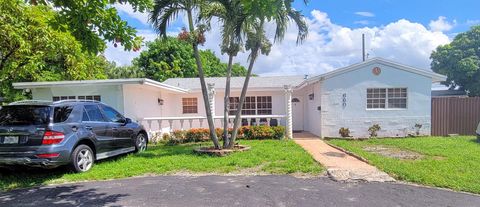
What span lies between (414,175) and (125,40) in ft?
20.9

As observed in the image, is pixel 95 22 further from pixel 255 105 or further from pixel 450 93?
pixel 450 93

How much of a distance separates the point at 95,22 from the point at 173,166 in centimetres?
382

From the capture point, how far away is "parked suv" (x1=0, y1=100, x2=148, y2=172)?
6.52 metres

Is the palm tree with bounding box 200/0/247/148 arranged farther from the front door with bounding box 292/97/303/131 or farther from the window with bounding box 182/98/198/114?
the front door with bounding box 292/97/303/131

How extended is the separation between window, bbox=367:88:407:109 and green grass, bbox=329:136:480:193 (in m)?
2.54

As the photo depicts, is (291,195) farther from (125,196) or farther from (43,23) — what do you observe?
(43,23)

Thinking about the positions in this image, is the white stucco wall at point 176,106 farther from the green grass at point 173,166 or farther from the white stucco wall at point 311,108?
the green grass at point 173,166

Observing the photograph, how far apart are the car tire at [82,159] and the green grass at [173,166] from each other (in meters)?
0.15

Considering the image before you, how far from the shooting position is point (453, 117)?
46.3ft

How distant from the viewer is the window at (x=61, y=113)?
6.92m

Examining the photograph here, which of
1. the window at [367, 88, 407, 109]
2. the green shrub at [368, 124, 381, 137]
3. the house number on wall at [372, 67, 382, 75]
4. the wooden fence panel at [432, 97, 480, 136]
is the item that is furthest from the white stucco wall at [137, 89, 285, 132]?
the wooden fence panel at [432, 97, 480, 136]

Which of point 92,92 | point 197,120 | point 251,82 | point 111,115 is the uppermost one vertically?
point 251,82

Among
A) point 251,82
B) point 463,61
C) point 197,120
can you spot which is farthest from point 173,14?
point 463,61

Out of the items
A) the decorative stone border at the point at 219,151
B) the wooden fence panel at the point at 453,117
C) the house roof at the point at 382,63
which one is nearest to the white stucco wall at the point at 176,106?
the house roof at the point at 382,63
